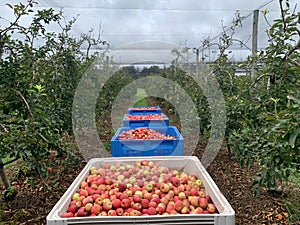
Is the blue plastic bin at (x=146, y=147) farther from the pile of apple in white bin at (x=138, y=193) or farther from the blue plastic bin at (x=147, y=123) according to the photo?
the blue plastic bin at (x=147, y=123)

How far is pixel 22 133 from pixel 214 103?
2334mm

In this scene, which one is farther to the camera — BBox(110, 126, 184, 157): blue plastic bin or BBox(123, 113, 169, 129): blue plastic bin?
BBox(123, 113, 169, 129): blue plastic bin

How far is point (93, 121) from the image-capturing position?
5.11m

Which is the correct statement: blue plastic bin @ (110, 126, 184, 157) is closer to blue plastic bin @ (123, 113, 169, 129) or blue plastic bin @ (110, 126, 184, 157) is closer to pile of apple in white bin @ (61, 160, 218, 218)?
pile of apple in white bin @ (61, 160, 218, 218)

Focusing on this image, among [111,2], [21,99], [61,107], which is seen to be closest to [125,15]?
[111,2]

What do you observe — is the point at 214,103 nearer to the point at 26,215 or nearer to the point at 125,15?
the point at 26,215

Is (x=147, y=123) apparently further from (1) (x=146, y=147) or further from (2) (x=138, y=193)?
(2) (x=138, y=193)

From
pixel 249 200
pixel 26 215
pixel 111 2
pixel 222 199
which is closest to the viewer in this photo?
pixel 222 199

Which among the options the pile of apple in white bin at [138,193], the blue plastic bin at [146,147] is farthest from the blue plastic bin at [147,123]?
the pile of apple in white bin at [138,193]

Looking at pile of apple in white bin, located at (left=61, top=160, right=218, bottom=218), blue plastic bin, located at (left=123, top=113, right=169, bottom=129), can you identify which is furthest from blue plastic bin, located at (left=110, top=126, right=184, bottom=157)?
blue plastic bin, located at (left=123, top=113, right=169, bottom=129)

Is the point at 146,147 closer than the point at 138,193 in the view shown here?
No

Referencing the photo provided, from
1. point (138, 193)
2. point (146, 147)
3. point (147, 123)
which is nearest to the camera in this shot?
point (138, 193)

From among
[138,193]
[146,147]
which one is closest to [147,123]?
[146,147]

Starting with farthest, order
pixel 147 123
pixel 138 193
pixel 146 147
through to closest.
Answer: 1. pixel 147 123
2. pixel 146 147
3. pixel 138 193
